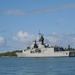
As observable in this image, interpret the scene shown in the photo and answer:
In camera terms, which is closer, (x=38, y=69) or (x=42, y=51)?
(x=38, y=69)

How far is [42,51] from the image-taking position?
586 ft

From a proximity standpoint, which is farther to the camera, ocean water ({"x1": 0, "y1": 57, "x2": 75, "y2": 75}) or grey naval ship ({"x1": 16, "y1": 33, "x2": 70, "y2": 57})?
grey naval ship ({"x1": 16, "y1": 33, "x2": 70, "y2": 57})

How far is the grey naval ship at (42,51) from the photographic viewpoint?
17323cm

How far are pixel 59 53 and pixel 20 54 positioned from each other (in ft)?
83.2

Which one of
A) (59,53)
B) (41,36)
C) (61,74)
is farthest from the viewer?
(41,36)

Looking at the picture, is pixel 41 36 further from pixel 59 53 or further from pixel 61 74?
pixel 61 74

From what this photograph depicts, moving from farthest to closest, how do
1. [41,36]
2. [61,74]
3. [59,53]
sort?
[41,36]
[59,53]
[61,74]

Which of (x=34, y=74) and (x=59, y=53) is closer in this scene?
(x=34, y=74)

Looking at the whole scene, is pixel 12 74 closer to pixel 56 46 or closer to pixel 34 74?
pixel 34 74

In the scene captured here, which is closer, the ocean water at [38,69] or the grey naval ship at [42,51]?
the ocean water at [38,69]

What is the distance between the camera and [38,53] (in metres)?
179

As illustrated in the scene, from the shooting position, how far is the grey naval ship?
568 ft

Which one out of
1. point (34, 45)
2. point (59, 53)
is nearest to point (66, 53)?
point (59, 53)

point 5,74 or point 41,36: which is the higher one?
point 41,36
